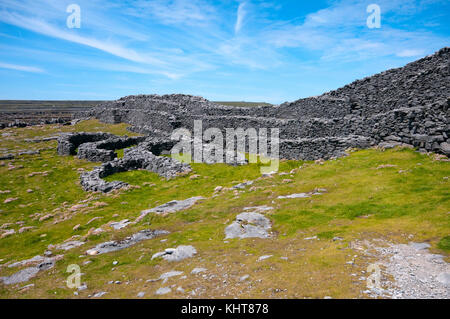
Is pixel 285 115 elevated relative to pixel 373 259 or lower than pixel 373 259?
elevated

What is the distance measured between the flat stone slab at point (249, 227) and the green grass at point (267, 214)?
0.57 metres

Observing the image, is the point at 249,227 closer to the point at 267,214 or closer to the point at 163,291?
the point at 267,214

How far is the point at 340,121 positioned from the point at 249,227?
19222 mm

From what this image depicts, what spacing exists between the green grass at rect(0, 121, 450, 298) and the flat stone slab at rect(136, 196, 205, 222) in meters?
0.82

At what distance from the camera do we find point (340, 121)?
95.3 ft

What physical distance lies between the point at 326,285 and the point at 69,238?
51.3ft

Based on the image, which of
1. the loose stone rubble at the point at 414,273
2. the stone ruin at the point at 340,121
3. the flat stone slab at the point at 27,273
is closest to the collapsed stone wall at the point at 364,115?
the stone ruin at the point at 340,121

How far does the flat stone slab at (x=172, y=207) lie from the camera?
63.1 ft

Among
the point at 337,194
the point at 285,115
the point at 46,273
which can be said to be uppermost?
the point at 285,115
